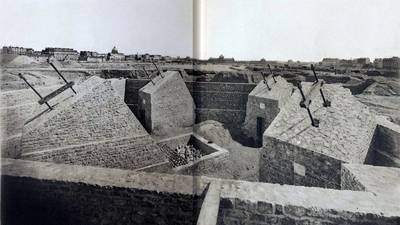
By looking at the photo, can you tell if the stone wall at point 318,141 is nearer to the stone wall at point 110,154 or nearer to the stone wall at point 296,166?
the stone wall at point 296,166

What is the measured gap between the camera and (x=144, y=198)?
4.83 m

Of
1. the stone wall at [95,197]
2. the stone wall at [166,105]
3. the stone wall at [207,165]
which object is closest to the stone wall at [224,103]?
the stone wall at [166,105]

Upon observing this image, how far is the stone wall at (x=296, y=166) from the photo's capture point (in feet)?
21.4

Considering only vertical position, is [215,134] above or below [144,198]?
below

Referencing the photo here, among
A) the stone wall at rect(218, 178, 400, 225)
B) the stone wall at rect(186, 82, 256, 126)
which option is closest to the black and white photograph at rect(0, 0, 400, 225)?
the stone wall at rect(218, 178, 400, 225)

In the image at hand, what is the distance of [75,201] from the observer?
4.97 meters

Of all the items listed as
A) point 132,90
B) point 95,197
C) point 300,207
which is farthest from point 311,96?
point 132,90

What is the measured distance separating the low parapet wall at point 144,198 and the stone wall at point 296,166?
215 cm

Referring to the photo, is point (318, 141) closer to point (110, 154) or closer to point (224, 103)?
point (110, 154)

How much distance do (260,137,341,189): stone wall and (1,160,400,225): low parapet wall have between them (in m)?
2.15

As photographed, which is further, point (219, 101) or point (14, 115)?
point (219, 101)

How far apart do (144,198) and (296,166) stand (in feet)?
13.2

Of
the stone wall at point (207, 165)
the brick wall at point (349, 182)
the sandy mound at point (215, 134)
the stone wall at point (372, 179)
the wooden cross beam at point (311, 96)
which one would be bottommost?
the stone wall at point (207, 165)

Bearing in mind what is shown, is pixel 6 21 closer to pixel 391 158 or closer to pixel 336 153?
pixel 336 153
